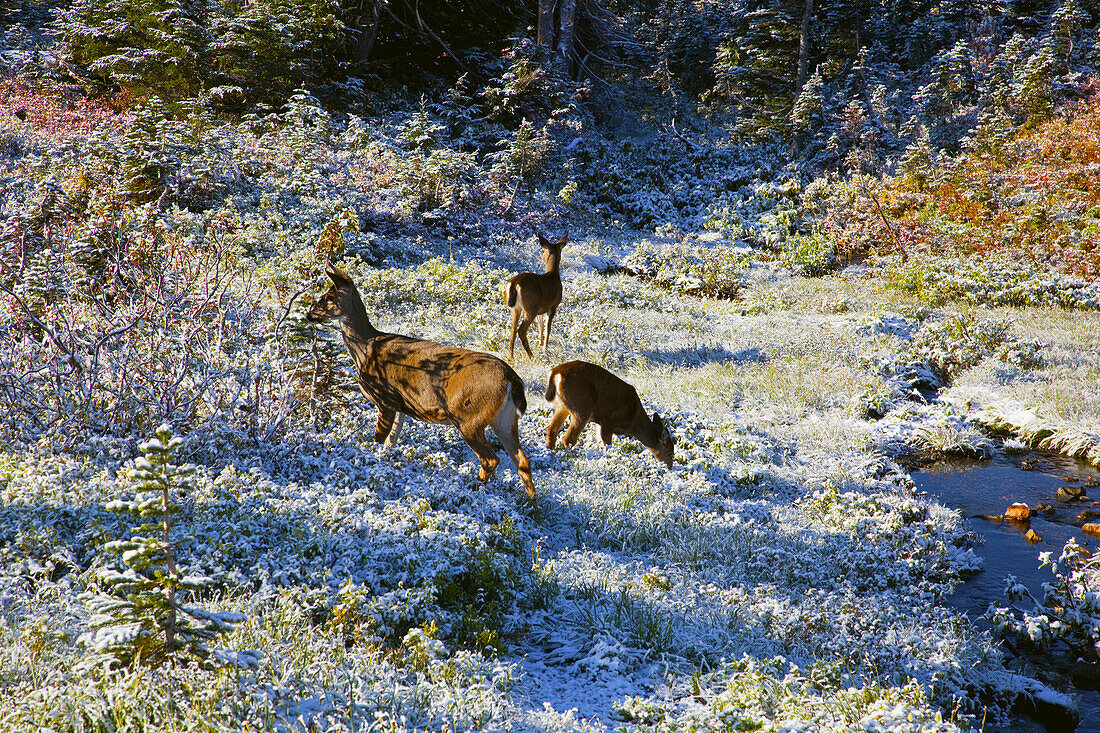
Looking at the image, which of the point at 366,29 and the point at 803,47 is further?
the point at 803,47

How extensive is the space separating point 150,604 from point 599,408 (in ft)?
16.6

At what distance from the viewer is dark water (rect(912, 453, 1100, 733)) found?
549 centimetres

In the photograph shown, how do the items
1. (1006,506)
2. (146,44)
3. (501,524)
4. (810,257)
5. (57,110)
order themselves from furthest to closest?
1. (146,44)
2. (810,257)
3. (57,110)
4. (1006,506)
5. (501,524)

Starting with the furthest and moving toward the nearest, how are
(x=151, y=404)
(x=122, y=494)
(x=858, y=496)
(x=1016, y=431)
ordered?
(x=1016, y=431) → (x=858, y=496) → (x=151, y=404) → (x=122, y=494)

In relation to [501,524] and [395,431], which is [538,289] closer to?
[395,431]

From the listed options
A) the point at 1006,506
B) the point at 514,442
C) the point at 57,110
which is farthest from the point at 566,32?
the point at 514,442

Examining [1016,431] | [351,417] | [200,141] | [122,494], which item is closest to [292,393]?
[351,417]

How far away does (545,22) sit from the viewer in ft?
80.0

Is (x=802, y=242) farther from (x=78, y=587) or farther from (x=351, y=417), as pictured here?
(x=78, y=587)

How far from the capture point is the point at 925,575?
18.4ft

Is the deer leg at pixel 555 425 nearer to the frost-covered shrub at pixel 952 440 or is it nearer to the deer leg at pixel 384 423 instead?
the deer leg at pixel 384 423

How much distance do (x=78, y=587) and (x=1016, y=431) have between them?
977cm

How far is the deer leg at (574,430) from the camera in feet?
23.4

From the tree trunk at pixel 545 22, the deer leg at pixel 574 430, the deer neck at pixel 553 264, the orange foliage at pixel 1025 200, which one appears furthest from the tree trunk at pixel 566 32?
the deer leg at pixel 574 430
